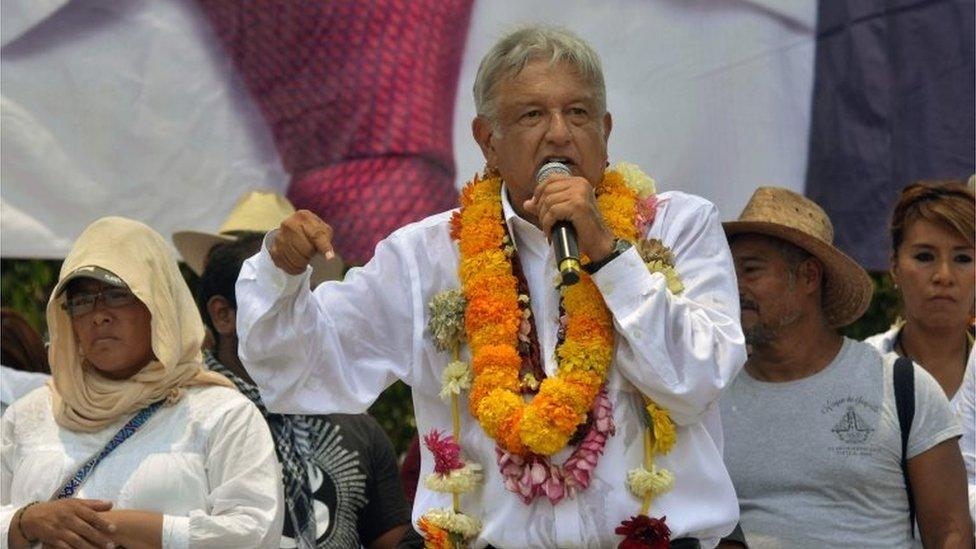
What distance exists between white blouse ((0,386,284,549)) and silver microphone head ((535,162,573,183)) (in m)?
1.46

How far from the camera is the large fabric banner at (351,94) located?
677cm

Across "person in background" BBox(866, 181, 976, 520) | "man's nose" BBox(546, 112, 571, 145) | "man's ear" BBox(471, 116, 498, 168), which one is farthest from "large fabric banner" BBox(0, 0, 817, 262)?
"man's nose" BBox(546, 112, 571, 145)

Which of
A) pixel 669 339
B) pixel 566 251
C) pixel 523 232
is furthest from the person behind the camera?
pixel 523 232

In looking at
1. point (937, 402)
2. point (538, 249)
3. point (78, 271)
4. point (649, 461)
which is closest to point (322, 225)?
point (538, 249)

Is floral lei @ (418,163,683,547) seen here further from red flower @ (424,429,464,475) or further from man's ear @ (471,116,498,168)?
man's ear @ (471,116,498,168)

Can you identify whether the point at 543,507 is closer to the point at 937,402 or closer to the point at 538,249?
the point at 538,249

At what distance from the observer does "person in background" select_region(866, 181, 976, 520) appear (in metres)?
6.05

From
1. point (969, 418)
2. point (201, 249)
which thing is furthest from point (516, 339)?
point (201, 249)

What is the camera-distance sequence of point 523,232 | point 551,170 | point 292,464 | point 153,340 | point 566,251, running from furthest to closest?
point 292,464
point 153,340
point 523,232
point 551,170
point 566,251

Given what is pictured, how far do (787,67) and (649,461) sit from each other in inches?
127

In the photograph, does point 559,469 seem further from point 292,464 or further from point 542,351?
point 292,464

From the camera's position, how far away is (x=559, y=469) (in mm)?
4008

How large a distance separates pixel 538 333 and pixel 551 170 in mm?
413

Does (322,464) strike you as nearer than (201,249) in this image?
Yes
